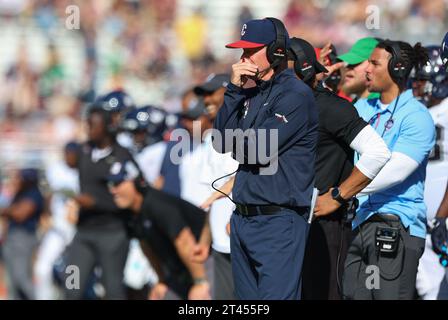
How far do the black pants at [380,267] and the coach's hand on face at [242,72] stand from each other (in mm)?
1371

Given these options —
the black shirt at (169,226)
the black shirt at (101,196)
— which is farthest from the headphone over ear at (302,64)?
the black shirt at (101,196)

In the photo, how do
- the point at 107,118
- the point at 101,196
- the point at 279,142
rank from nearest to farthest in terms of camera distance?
the point at 279,142 < the point at 101,196 < the point at 107,118

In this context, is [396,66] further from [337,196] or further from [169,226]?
[169,226]

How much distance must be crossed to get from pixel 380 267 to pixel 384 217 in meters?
0.30

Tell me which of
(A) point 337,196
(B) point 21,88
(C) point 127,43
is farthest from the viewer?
(C) point 127,43

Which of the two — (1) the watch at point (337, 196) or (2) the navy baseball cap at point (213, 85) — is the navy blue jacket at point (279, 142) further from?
(2) the navy baseball cap at point (213, 85)

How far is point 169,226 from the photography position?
28.2 feet

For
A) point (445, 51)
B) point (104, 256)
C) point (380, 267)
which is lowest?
point (104, 256)

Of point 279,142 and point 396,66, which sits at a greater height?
point 396,66

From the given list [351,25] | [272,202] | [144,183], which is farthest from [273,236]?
[351,25]

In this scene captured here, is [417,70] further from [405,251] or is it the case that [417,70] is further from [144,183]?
[144,183]

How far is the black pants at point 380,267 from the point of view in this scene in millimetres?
6727

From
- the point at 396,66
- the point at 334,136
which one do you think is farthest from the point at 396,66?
the point at 334,136

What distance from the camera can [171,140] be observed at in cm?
1094
